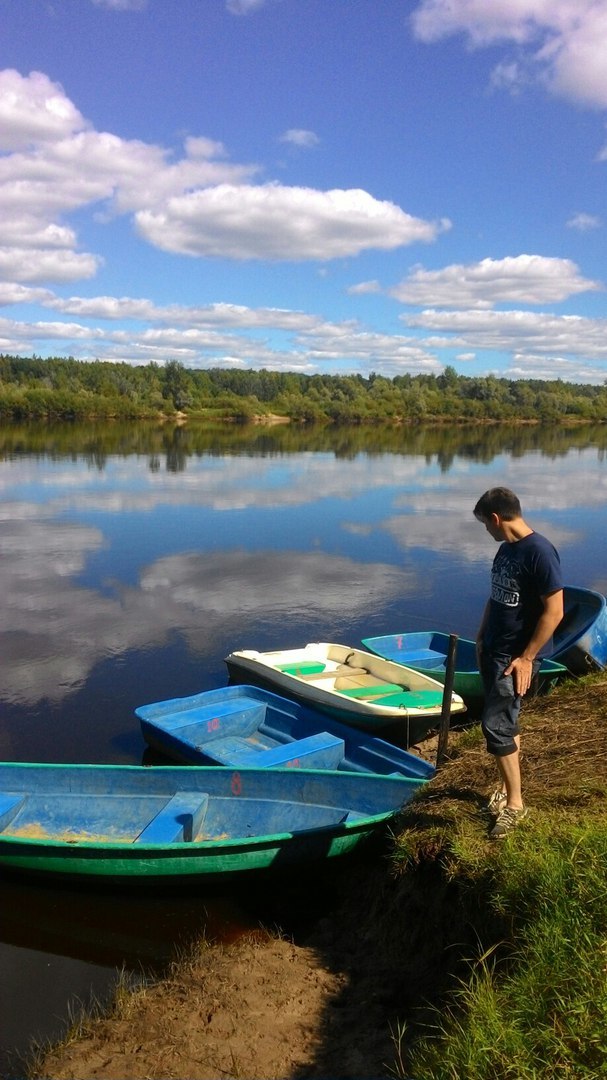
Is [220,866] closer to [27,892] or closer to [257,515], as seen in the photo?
[27,892]

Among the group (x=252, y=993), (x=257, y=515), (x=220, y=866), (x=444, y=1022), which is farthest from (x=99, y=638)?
(x=257, y=515)

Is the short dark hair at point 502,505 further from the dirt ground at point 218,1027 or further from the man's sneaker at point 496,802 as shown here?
the dirt ground at point 218,1027

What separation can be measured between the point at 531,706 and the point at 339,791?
8.01 feet

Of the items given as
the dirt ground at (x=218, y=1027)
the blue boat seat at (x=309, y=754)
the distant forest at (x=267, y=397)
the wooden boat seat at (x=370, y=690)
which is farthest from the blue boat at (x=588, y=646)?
the distant forest at (x=267, y=397)

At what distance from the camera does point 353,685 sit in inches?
461

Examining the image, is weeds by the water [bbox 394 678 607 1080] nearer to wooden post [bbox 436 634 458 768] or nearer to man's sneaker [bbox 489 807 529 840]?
man's sneaker [bbox 489 807 529 840]

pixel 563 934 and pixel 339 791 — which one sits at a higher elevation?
pixel 563 934

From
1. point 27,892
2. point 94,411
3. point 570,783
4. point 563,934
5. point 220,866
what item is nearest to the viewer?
point 563,934

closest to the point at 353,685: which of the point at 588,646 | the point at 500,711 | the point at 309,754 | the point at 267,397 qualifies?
the point at 309,754

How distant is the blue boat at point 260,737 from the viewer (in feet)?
29.2

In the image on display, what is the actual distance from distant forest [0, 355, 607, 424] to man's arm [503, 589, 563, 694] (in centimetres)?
9486

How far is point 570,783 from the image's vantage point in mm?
5848

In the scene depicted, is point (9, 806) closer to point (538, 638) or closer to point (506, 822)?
point (506, 822)

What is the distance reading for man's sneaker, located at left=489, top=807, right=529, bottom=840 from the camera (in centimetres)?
521
